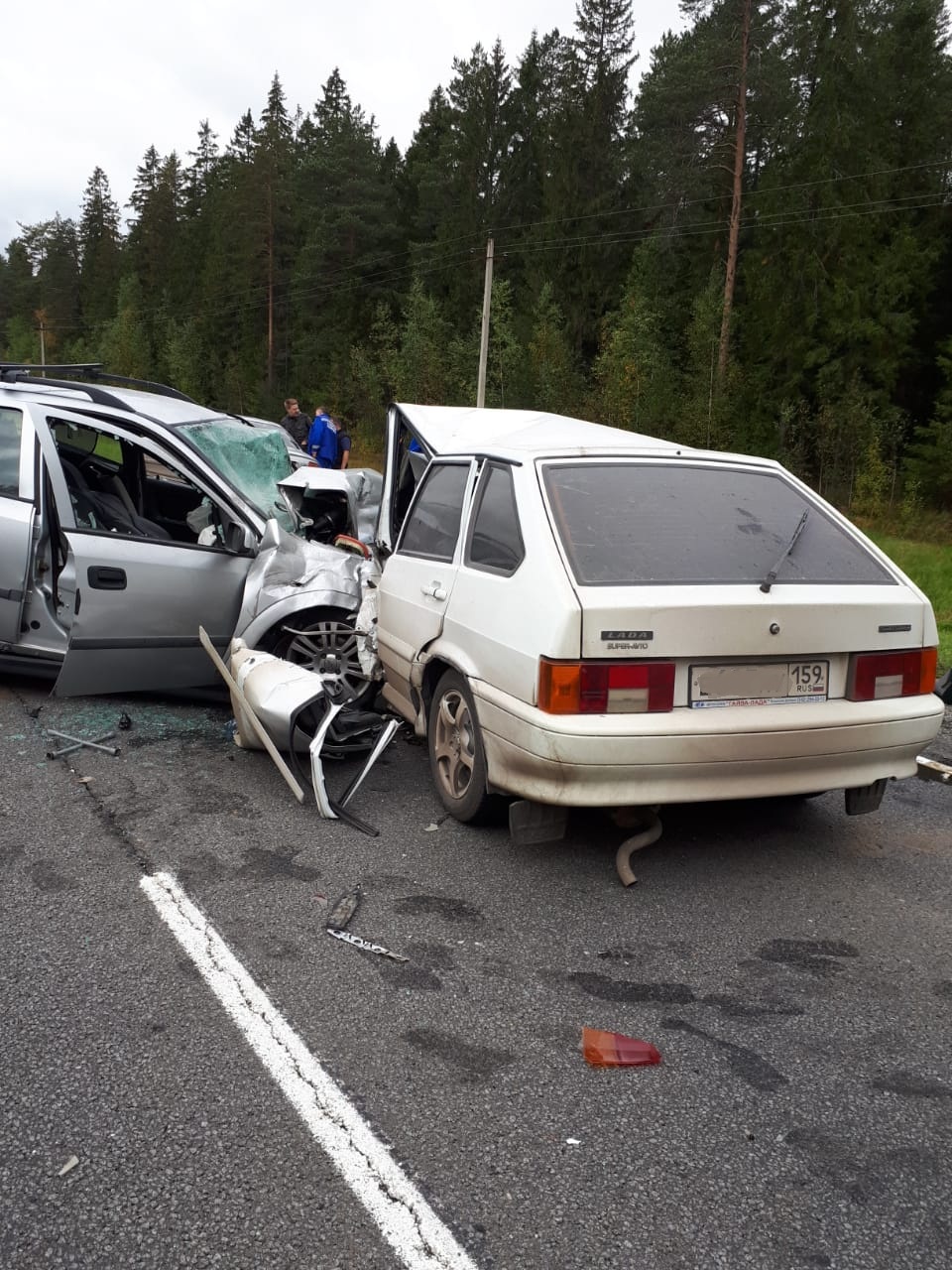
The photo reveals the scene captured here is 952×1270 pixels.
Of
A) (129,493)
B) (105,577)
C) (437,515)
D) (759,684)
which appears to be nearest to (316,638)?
(105,577)

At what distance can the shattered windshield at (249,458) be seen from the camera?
6340 millimetres

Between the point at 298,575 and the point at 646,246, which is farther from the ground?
A: the point at 646,246

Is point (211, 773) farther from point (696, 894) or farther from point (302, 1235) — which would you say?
point (302, 1235)

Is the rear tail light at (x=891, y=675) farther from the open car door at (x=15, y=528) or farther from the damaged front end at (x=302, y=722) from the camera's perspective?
the open car door at (x=15, y=528)

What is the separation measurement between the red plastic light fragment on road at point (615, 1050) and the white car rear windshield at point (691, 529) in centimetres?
151

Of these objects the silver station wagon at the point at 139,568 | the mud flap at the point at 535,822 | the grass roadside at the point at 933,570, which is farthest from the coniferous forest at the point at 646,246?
the mud flap at the point at 535,822

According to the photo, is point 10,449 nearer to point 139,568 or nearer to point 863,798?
point 139,568

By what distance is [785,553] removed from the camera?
3.85 metres

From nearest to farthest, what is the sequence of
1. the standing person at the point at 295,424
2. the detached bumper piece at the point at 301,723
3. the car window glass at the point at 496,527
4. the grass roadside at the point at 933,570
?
1. the car window glass at the point at 496,527
2. the detached bumper piece at the point at 301,723
3. the grass roadside at the point at 933,570
4. the standing person at the point at 295,424

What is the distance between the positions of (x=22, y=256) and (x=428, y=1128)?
130072mm

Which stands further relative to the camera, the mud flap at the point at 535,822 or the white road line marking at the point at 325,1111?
the mud flap at the point at 535,822

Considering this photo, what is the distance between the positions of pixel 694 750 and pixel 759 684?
1.18 feet

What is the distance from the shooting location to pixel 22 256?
373 feet

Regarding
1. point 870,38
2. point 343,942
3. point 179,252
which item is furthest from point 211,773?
point 179,252
